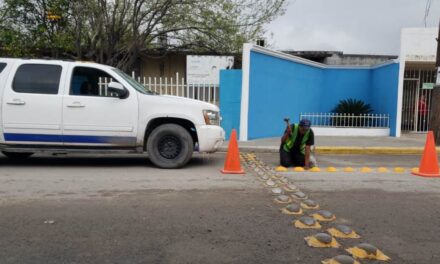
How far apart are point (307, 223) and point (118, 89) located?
178 inches

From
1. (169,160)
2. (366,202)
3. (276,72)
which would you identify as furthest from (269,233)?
(276,72)

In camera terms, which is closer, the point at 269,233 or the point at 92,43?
the point at 269,233

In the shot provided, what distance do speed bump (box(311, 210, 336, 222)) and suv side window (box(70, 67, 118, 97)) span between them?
447 centimetres

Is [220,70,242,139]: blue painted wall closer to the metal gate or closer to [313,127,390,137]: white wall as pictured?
[313,127,390,137]: white wall

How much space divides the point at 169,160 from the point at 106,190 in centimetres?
214

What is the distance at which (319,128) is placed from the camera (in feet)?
52.5

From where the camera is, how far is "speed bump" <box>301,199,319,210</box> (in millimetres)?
5520

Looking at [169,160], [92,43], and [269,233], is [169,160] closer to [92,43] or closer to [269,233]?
[269,233]

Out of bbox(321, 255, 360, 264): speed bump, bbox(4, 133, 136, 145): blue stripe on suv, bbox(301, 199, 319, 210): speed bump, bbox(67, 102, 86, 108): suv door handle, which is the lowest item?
bbox(321, 255, 360, 264): speed bump

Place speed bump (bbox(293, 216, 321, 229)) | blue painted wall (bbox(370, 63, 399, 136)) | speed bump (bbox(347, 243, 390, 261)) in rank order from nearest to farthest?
speed bump (bbox(347, 243, 390, 261))
speed bump (bbox(293, 216, 321, 229))
blue painted wall (bbox(370, 63, 399, 136))

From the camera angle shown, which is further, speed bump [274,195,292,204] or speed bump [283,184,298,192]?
speed bump [283,184,298,192]

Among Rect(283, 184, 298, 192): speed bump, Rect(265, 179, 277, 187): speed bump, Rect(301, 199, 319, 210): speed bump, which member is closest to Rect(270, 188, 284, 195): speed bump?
Rect(283, 184, 298, 192): speed bump

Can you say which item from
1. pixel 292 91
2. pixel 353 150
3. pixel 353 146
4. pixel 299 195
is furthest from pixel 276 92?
pixel 299 195

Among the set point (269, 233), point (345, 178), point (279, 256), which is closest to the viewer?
point (279, 256)
